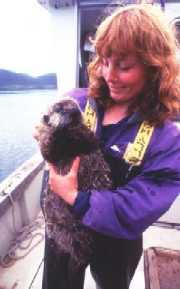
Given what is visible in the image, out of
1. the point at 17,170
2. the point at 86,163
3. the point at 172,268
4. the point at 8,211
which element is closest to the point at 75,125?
the point at 86,163

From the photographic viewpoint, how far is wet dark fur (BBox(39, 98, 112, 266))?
2.80 feet

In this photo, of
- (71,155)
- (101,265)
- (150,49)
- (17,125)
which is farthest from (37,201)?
(150,49)

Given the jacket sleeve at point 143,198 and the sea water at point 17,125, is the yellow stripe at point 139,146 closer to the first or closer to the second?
the jacket sleeve at point 143,198

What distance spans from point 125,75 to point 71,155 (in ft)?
0.99

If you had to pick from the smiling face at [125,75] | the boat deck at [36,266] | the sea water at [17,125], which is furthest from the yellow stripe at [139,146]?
the sea water at [17,125]

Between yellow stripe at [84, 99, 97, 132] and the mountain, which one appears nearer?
yellow stripe at [84, 99, 97, 132]

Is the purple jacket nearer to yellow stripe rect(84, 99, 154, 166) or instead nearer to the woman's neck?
A: yellow stripe rect(84, 99, 154, 166)

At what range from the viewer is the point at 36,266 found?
183 centimetres

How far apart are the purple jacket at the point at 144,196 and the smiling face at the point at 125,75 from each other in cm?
14

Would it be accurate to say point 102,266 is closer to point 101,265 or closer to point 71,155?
point 101,265

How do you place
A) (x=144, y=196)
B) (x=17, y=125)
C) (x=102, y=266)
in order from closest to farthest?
1. (x=144, y=196)
2. (x=102, y=266)
3. (x=17, y=125)

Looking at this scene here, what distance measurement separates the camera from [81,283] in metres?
1.11

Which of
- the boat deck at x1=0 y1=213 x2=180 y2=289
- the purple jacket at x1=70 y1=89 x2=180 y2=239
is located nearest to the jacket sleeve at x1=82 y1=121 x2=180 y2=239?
the purple jacket at x1=70 y1=89 x2=180 y2=239

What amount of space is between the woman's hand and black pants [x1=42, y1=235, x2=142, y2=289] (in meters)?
0.24
